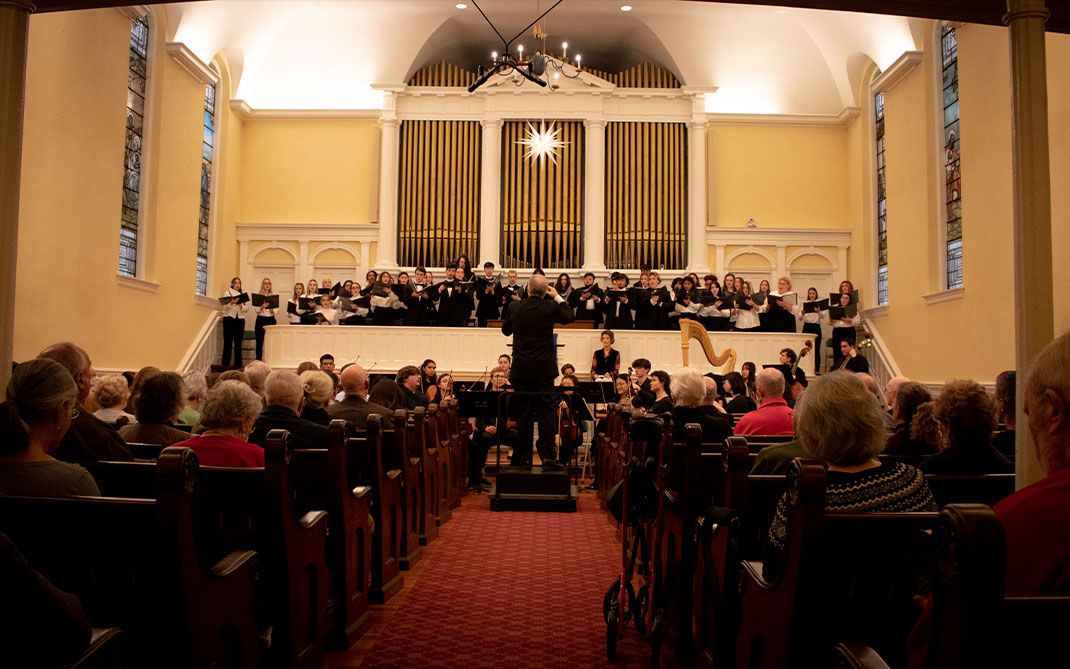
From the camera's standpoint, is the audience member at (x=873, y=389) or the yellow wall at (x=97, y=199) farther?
the yellow wall at (x=97, y=199)

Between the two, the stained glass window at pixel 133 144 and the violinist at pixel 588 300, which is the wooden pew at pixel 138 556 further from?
the violinist at pixel 588 300

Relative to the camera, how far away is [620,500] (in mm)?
3988

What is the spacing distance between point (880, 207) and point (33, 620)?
1406 cm

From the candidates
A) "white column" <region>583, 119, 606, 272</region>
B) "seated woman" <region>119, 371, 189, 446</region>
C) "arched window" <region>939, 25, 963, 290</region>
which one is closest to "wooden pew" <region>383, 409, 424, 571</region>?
"seated woman" <region>119, 371, 189, 446</region>

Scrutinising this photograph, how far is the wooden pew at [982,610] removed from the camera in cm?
97

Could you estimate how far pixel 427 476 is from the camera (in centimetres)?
570

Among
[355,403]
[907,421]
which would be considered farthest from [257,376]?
[907,421]

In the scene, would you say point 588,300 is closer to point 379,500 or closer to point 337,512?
point 379,500

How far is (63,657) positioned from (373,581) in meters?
2.88

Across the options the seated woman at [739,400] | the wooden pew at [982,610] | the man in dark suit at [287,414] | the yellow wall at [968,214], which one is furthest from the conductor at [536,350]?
the wooden pew at [982,610]

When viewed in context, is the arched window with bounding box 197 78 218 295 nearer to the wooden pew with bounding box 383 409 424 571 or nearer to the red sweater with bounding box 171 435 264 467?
the wooden pew with bounding box 383 409 424 571

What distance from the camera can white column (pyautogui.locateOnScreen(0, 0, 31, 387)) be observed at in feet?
12.2

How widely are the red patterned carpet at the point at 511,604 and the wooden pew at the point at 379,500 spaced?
0.45 ft

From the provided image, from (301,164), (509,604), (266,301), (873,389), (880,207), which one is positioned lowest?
(509,604)
